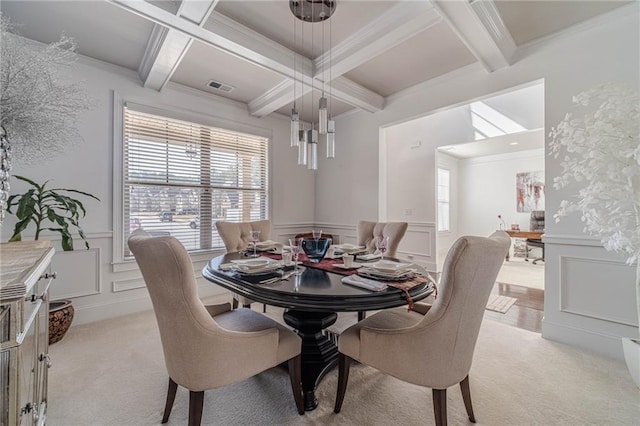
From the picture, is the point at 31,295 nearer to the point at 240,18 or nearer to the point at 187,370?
the point at 187,370

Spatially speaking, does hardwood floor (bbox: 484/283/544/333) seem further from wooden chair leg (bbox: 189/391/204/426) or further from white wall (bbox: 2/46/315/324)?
white wall (bbox: 2/46/315/324)

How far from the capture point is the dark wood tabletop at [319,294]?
1.26 m

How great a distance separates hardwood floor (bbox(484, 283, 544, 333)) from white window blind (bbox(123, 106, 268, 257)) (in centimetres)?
332

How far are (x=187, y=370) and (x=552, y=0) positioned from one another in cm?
333

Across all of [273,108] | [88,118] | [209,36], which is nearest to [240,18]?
[209,36]

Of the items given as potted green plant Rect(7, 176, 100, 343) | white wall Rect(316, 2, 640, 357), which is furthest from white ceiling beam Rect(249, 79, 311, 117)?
potted green plant Rect(7, 176, 100, 343)

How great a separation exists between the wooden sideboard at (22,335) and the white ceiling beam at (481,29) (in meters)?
2.53

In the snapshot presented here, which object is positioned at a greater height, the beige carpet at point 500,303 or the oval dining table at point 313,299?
the oval dining table at point 313,299

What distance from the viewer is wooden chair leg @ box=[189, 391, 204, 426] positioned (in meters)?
1.22

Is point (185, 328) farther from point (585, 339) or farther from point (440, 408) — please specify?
point (585, 339)

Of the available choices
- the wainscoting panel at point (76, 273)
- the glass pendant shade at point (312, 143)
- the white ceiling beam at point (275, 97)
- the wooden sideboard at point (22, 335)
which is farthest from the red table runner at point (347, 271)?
the white ceiling beam at point (275, 97)

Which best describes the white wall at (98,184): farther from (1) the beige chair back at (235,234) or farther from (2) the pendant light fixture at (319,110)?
(2) the pendant light fixture at (319,110)

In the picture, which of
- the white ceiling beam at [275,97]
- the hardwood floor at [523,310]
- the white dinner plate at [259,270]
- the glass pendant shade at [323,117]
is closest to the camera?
the white dinner plate at [259,270]

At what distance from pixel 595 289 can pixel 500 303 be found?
3.83ft
